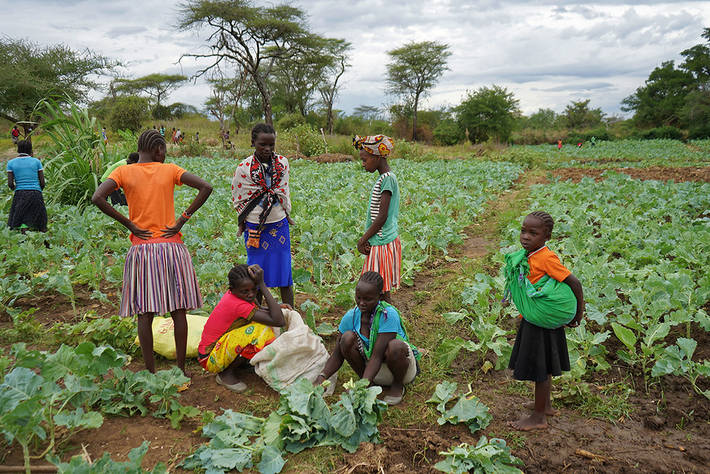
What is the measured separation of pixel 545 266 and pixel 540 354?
1.54 feet

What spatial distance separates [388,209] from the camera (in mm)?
3275

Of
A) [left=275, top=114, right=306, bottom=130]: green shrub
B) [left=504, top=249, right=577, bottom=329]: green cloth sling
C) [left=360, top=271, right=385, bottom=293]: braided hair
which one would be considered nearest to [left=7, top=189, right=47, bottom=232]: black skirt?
[left=360, top=271, right=385, bottom=293]: braided hair

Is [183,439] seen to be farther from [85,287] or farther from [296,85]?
[296,85]

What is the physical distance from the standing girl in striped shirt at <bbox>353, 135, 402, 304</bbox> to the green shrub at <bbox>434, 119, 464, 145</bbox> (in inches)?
1402

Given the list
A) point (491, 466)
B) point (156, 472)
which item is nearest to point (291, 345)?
point (156, 472)

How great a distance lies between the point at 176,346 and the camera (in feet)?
9.70

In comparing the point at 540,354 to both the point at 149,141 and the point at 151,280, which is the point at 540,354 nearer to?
the point at 151,280

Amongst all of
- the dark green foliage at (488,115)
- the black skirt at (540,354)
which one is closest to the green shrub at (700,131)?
the dark green foliage at (488,115)

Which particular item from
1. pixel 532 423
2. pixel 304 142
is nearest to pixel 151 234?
pixel 532 423

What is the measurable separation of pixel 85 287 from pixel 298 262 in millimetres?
2235

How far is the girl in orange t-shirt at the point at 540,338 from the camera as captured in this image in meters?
2.29

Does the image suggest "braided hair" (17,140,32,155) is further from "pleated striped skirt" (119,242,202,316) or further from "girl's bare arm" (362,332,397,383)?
"girl's bare arm" (362,332,397,383)

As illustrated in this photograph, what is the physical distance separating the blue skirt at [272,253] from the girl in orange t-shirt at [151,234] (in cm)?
70

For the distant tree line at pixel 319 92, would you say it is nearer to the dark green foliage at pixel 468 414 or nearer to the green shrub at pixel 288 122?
the green shrub at pixel 288 122
